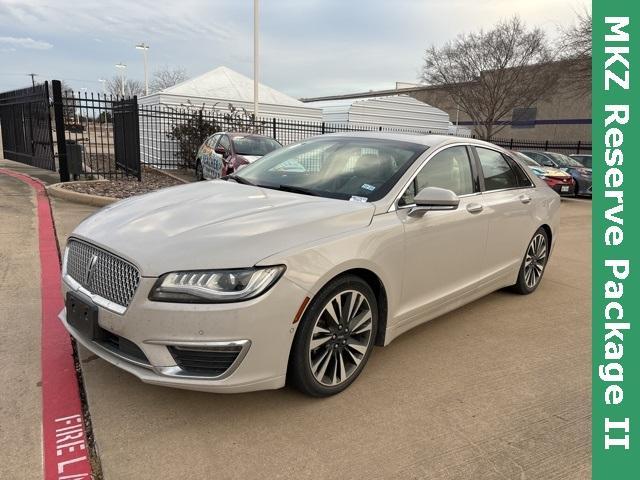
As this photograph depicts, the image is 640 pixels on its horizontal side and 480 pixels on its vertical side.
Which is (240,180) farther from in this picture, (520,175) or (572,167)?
(572,167)

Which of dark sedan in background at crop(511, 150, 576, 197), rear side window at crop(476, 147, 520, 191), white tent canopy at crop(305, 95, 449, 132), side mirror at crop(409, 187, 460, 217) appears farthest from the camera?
white tent canopy at crop(305, 95, 449, 132)

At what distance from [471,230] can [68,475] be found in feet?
10.3

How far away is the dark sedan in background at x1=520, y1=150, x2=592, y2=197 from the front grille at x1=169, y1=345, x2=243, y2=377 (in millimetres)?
16645

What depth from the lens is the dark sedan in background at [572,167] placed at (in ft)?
54.5

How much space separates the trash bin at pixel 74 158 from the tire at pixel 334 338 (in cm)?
941

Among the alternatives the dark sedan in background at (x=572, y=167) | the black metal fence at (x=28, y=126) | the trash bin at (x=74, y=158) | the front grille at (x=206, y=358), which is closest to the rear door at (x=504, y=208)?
the front grille at (x=206, y=358)

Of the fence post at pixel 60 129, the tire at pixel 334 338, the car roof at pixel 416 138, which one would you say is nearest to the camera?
the tire at pixel 334 338

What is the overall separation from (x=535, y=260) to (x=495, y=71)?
23.2 meters

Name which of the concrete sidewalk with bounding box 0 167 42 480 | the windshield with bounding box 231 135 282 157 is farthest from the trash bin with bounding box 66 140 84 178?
the concrete sidewalk with bounding box 0 167 42 480

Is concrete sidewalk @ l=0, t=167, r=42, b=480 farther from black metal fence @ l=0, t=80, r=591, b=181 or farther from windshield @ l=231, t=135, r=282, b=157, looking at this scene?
windshield @ l=231, t=135, r=282, b=157

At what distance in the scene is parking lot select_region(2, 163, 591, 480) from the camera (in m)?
2.48

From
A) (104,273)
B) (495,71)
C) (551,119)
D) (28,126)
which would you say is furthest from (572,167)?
(551,119)

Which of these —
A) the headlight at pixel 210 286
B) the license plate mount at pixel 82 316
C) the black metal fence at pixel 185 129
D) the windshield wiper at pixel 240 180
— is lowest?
the license plate mount at pixel 82 316

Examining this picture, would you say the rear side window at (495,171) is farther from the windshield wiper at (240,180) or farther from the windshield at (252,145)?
the windshield at (252,145)
